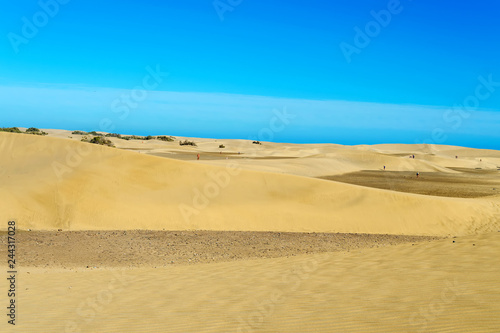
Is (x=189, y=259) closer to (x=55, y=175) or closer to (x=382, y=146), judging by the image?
(x=55, y=175)

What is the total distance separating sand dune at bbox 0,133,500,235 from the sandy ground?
8 centimetres

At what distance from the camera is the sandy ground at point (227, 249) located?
6629 millimetres

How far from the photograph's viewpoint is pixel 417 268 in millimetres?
9141

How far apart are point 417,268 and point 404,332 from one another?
3.80m

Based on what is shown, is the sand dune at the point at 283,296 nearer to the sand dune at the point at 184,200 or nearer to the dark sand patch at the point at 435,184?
the sand dune at the point at 184,200

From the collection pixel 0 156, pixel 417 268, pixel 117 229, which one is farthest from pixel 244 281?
pixel 0 156

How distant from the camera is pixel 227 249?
43.8ft

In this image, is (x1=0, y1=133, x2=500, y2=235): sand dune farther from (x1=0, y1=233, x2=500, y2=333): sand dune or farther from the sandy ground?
(x1=0, y1=233, x2=500, y2=333): sand dune

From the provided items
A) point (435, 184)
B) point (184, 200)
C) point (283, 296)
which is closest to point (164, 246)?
point (184, 200)

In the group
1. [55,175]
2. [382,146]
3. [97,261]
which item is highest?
[382,146]

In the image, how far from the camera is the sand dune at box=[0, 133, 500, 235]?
16859 mm

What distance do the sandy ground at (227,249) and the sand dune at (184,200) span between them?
0.27 ft

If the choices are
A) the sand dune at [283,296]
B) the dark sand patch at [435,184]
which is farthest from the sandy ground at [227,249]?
the dark sand patch at [435,184]

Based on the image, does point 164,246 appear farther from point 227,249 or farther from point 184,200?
point 184,200
